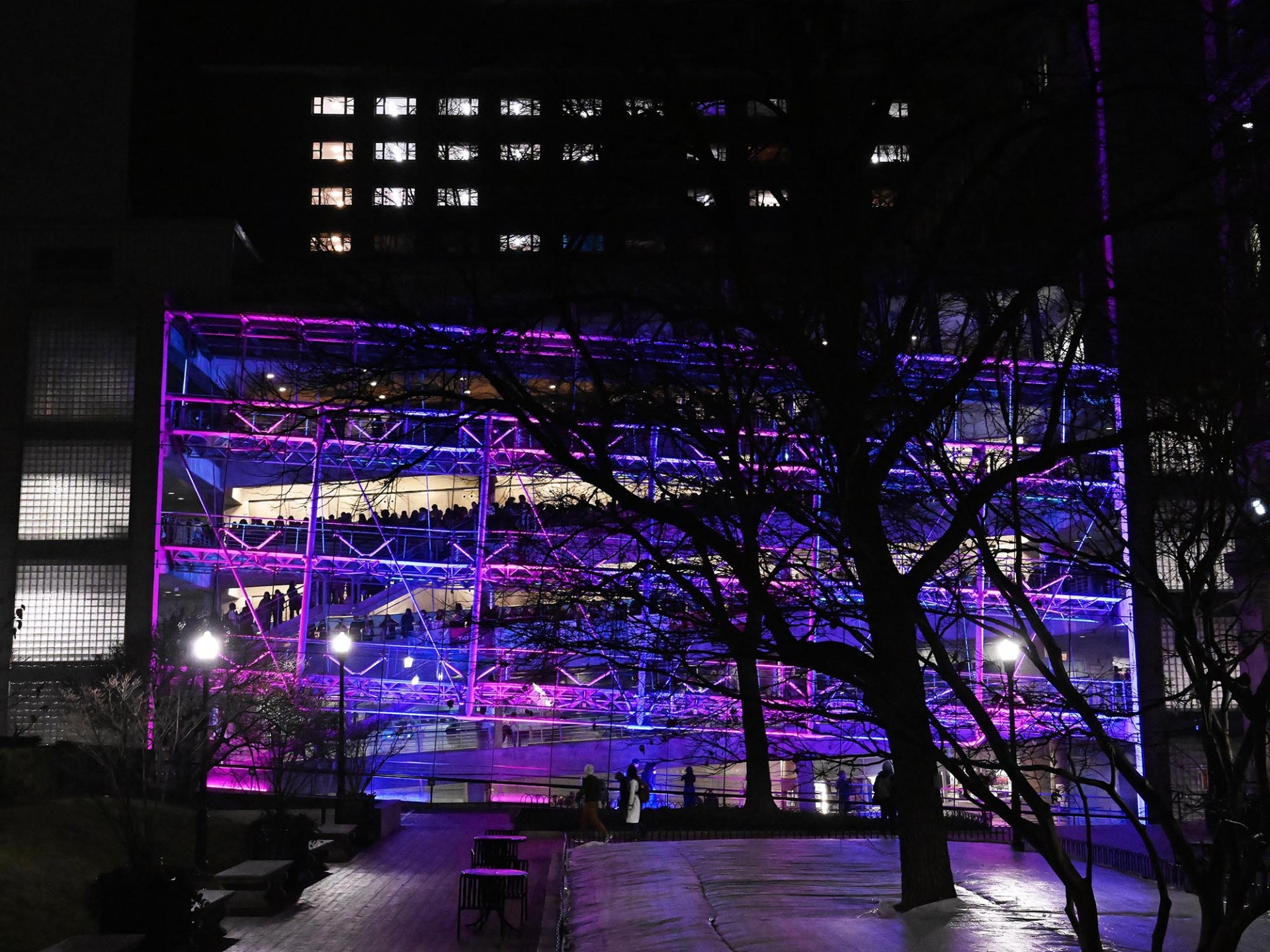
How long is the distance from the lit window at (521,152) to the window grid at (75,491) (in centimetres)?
3699

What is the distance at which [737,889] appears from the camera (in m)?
12.3

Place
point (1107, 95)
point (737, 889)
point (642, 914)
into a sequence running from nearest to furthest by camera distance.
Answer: point (1107, 95), point (642, 914), point (737, 889)

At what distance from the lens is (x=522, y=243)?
36.2ft

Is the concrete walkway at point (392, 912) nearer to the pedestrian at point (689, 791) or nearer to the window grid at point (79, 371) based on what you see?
the pedestrian at point (689, 791)

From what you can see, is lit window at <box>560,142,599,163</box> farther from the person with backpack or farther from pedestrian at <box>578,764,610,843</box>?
the person with backpack

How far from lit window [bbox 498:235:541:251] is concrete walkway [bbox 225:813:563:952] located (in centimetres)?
697

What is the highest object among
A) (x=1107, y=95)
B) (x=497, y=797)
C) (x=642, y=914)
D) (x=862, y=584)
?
(x=1107, y=95)

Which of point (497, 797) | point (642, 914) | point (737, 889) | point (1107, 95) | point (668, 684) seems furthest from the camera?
point (497, 797)

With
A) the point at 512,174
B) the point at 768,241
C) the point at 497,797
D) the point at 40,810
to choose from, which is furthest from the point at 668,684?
the point at 512,174

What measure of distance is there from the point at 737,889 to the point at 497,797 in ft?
108

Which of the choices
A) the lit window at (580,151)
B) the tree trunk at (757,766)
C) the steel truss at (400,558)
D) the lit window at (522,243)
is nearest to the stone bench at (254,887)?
the tree trunk at (757,766)

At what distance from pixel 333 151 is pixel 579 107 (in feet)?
258

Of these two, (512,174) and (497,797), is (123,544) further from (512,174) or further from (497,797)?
(512,174)

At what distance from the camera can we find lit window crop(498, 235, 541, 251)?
10473 mm
